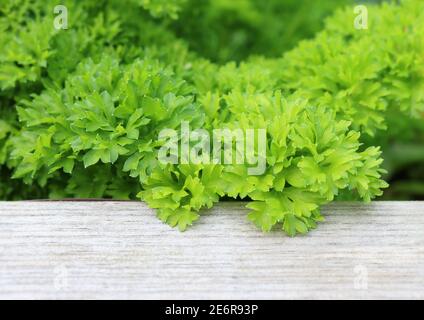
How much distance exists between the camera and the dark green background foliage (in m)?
1.64

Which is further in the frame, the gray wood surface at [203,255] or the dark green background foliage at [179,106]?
the dark green background foliage at [179,106]

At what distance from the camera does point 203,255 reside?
1.61m

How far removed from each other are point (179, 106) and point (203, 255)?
42 cm

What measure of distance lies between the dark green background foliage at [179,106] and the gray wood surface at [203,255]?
6 cm

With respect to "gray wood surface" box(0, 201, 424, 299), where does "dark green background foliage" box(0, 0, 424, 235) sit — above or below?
above

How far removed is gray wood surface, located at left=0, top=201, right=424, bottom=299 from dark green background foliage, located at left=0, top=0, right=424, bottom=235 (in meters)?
0.06

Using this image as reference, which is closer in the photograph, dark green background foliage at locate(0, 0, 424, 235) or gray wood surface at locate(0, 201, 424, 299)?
gray wood surface at locate(0, 201, 424, 299)

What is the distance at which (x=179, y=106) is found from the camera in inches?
69.0

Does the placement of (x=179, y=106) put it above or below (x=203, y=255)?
above

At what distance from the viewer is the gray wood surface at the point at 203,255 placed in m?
1.54

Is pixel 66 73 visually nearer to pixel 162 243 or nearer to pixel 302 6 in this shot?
pixel 162 243

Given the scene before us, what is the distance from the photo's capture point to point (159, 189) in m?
1.67

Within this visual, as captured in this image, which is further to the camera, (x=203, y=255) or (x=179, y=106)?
(x=179, y=106)

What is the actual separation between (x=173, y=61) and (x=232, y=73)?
0.28 meters
